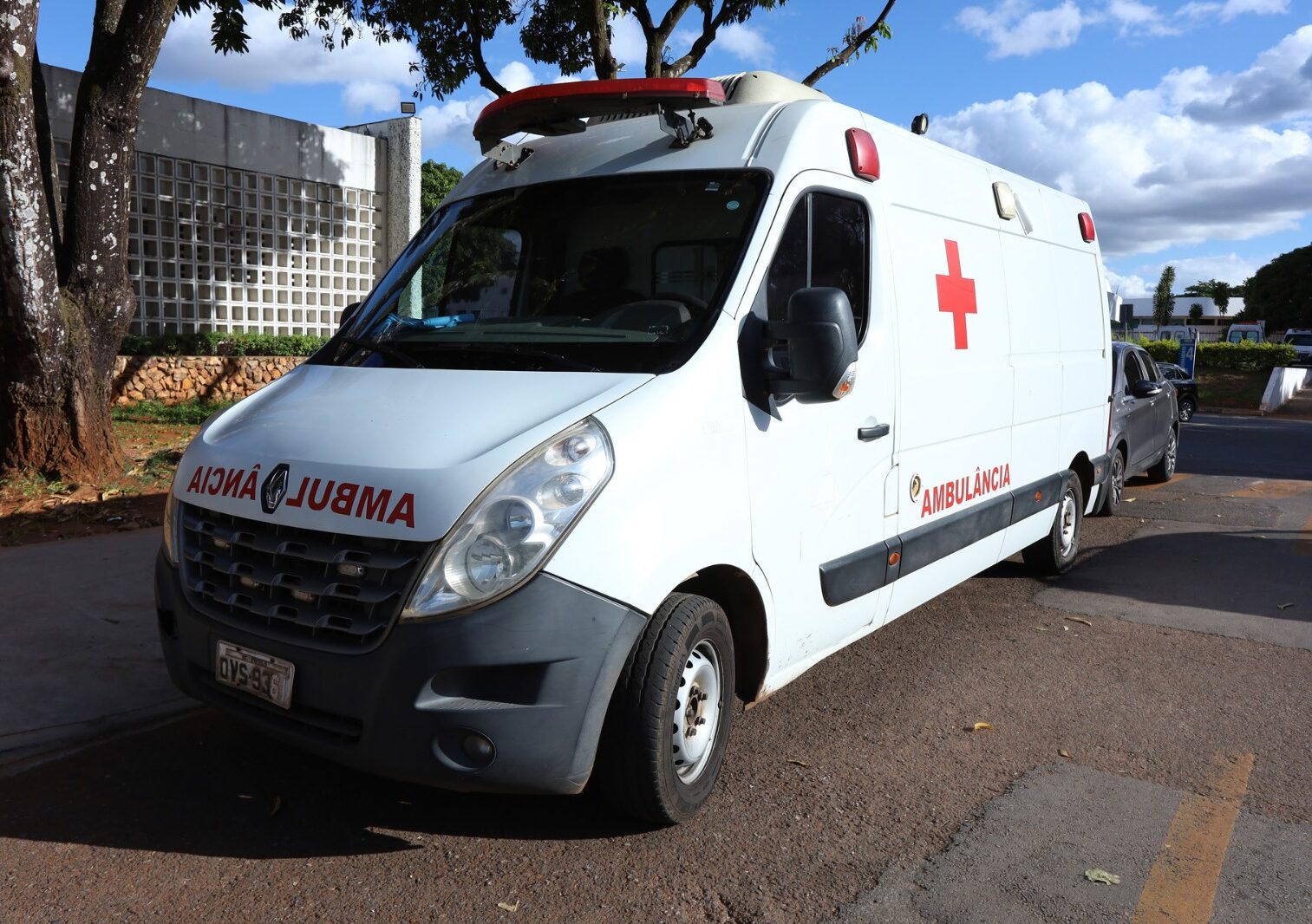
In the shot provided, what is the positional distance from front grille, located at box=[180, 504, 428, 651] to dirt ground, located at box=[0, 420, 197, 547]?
15.4ft

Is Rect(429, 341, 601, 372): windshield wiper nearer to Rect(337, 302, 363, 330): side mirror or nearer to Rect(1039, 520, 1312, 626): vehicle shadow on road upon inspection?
Rect(337, 302, 363, 330): side mirror

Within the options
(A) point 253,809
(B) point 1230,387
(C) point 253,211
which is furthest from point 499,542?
(B) point 1230,387

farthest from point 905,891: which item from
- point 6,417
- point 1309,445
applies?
point 1309,445

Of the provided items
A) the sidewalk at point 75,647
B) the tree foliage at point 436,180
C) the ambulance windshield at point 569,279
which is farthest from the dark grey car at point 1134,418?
the tree foliage at point 436,180

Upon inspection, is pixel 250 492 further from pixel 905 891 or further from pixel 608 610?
pixel 905 891

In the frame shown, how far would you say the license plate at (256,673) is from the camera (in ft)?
10.5

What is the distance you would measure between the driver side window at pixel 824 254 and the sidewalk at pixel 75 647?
3008 millimetres

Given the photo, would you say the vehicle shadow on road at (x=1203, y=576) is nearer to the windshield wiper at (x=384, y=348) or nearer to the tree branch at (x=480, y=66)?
the windshield wiper at (x=384, y=348)

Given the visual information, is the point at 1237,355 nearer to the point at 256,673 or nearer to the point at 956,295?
the point at 956,295

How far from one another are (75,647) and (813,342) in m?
3.82

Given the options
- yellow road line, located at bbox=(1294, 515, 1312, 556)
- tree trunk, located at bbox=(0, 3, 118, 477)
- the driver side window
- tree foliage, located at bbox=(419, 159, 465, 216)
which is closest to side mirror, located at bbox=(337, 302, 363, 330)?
the driver side window

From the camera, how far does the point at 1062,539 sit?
7242 millimetres

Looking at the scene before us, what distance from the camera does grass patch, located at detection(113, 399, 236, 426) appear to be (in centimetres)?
1234

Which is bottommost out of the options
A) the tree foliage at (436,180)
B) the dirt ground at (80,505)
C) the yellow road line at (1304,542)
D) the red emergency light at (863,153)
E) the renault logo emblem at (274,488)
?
the yellow road line at (1304,542)
